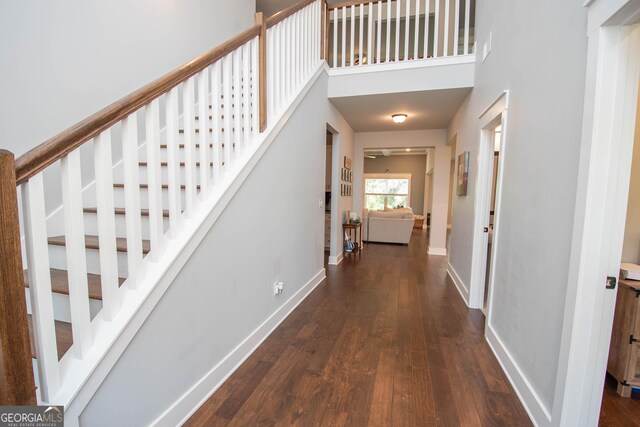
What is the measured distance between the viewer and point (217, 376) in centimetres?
181

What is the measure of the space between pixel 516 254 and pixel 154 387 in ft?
7.47

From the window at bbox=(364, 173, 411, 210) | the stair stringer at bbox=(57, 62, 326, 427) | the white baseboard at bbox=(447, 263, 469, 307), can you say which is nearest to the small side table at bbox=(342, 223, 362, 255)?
the white baseboard at bbox=(447, 263, 469, 307)

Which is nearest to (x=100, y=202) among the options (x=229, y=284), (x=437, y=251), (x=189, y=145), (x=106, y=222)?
(x=106, y=222)

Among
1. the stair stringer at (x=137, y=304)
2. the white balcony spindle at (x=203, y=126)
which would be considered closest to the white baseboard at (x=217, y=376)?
the stair stringer at (x=137, y=304)

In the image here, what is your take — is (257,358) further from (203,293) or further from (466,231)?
(466,231)

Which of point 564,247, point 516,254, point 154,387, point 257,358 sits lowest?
point 257,358

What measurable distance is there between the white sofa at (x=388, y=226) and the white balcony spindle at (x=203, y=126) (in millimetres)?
5588

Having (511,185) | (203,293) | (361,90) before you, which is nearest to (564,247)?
(511,185)

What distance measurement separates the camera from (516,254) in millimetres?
1981

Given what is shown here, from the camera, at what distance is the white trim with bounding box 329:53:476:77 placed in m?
3.33

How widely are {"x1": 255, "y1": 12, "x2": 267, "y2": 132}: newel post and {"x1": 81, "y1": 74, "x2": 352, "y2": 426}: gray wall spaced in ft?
0.85

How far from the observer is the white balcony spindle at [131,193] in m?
1.22

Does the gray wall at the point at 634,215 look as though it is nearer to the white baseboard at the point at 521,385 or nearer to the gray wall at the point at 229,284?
the white baseboard at the point at 521,385
